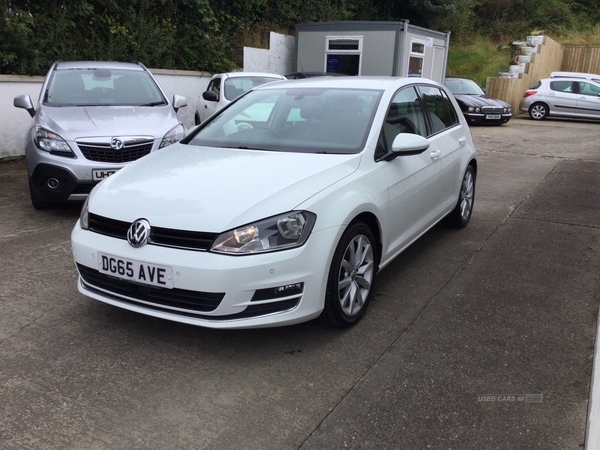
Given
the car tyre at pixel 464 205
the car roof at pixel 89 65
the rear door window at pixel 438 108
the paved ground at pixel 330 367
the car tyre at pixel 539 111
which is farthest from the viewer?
the car tyre at pixel 539 111

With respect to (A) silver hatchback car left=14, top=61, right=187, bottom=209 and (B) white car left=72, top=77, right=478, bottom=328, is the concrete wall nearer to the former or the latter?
(A) silver hatchback car left=14, top=61, right=187, bottom=209

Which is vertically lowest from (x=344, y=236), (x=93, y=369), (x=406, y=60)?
(x=93, y=369)

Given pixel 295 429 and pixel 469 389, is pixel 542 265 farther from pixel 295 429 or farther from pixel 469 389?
pixel 295 429

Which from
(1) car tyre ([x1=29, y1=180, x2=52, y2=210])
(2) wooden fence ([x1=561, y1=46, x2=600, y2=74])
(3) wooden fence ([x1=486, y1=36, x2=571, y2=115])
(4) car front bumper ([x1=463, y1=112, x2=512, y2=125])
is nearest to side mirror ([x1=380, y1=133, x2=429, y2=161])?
(1) car tyre ([x1=29, y1=180, x2=52, y2=210])

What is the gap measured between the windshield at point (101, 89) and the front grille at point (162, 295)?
4.09m

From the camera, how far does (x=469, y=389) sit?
314 cm

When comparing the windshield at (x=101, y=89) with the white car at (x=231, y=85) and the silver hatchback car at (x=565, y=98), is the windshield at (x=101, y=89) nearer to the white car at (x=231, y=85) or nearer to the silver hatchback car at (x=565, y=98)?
the white car at (x=231, y=85)

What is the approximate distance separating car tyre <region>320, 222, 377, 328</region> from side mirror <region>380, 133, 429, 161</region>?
644 mm

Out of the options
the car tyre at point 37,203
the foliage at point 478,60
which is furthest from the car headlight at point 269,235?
the foliage at point 478,60

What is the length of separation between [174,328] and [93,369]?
2.07 ft

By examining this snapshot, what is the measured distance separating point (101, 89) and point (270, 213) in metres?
4.89

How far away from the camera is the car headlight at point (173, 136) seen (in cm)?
648

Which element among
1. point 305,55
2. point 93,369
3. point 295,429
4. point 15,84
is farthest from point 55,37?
point 295,429

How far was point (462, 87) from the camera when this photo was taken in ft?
61.0
